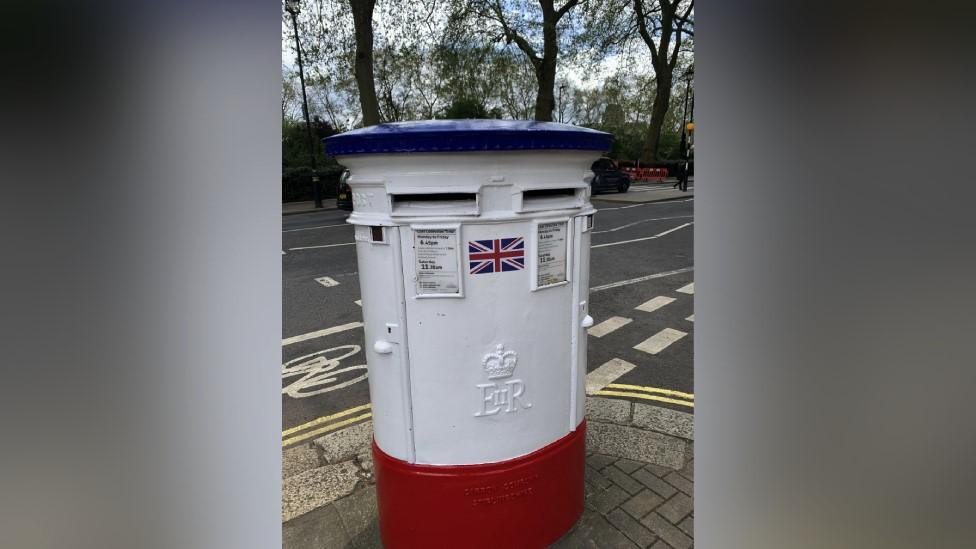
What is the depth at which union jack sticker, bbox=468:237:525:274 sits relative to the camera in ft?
6.42

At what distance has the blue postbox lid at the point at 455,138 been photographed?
1.78 meters

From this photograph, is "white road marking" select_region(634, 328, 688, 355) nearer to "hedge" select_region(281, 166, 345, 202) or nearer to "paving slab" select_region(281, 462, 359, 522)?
"paving slab" select_region(281, 462, 359, 522)

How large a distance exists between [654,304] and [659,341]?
1.39 m

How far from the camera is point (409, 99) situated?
2816 centimetres

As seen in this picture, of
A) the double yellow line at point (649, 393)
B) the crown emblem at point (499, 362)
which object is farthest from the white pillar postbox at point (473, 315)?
the double yellow line at point (649, 393)

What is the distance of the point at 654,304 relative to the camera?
22.0 ft

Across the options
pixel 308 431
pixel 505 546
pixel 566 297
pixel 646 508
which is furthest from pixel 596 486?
pixel 308 431

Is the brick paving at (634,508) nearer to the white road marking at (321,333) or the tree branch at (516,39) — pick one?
the white road marking at (321,333)

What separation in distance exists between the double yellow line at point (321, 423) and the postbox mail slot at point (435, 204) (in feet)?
7.22

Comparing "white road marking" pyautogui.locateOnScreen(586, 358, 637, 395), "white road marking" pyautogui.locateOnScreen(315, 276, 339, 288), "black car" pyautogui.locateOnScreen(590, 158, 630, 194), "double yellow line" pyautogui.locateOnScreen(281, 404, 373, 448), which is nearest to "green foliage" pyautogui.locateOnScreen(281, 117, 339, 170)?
"black car" pyautogui.locateOnScreen(590, 158, 630, 194)
